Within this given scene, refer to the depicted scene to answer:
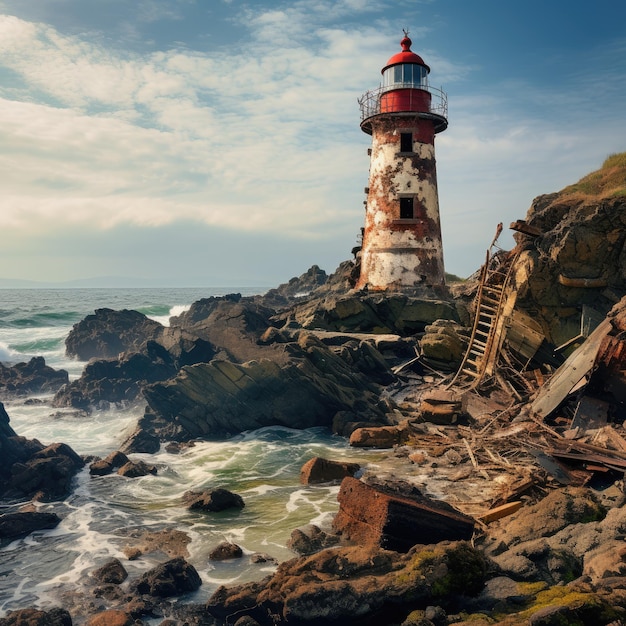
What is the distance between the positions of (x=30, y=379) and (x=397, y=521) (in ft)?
70.7

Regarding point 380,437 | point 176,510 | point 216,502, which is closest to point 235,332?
point 380,437

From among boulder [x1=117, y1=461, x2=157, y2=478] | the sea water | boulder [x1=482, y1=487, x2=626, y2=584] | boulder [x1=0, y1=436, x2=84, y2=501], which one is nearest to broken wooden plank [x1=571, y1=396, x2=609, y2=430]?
boulder [x1=482, y1=487, x2=626, y2=584]

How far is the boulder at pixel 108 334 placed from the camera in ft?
104

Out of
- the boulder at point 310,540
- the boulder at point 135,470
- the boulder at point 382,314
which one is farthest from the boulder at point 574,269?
the boulder at point 135,470

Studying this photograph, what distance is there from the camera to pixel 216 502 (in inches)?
388

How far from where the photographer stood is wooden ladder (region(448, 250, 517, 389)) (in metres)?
16.9

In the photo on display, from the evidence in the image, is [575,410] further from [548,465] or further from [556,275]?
[556,275]

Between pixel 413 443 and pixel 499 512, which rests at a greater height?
pixel 499 512

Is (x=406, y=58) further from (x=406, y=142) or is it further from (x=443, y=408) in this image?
(x=443, y=408)

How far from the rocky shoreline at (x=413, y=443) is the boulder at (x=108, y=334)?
6.63 m

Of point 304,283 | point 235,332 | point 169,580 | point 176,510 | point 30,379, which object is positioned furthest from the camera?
point 304,283

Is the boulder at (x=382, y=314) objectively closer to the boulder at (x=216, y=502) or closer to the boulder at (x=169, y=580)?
the boulder at (x=216, y=502)

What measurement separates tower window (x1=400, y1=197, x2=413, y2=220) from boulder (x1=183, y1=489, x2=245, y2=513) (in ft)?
57.7

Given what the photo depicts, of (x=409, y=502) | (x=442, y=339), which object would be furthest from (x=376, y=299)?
(x=409, y=502)
